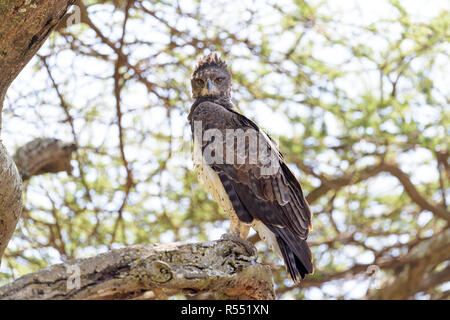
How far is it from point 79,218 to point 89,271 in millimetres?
3994

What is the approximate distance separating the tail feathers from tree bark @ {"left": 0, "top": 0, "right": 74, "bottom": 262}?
2.20 m

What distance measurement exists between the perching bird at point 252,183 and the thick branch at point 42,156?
5.71 feet

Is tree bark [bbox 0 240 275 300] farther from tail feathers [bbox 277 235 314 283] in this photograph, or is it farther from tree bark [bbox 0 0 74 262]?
tree bark [bbox 0 0 74 262]

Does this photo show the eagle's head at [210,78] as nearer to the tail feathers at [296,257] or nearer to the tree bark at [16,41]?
the tail feathers at [296,257]

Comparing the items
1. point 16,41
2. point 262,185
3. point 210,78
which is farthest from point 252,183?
point 16,41

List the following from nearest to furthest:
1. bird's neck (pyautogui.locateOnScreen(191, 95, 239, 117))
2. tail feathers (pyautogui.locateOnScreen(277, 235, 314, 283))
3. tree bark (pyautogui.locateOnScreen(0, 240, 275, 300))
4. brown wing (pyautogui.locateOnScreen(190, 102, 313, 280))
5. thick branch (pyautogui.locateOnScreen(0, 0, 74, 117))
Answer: thick branch (pyautogui.locateOnScreen(0, 0, 74, 117)), tree bark (pyautogui.locateOnScreen(0, 240, 275, 300)), tail feathers (pyautogui.locateOnScreen(277, 235, 314, 283)), brown wing (pyautogui.locateOnScreen(190, 102, 313, 280)), bird's neck (pyautogui.locateOnScreen(191, 95, 239, 117))

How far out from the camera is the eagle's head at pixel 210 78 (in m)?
6.48

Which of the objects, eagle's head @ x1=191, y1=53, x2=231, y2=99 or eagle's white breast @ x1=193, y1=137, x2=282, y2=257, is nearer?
eagle's white breast @ x1=193, y1=137, x2=282, y2=257

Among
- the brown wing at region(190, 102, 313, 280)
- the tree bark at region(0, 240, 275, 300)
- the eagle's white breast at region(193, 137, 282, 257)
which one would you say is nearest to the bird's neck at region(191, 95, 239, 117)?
the brown wing at region(190, 102, 313, 280)

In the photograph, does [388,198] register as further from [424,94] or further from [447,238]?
[424,94]

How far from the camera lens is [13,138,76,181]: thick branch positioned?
21.2 ft

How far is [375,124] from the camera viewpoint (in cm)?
747

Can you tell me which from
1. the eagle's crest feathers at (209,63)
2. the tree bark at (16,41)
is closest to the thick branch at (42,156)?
the eagle's crest feathers at (209,63)
